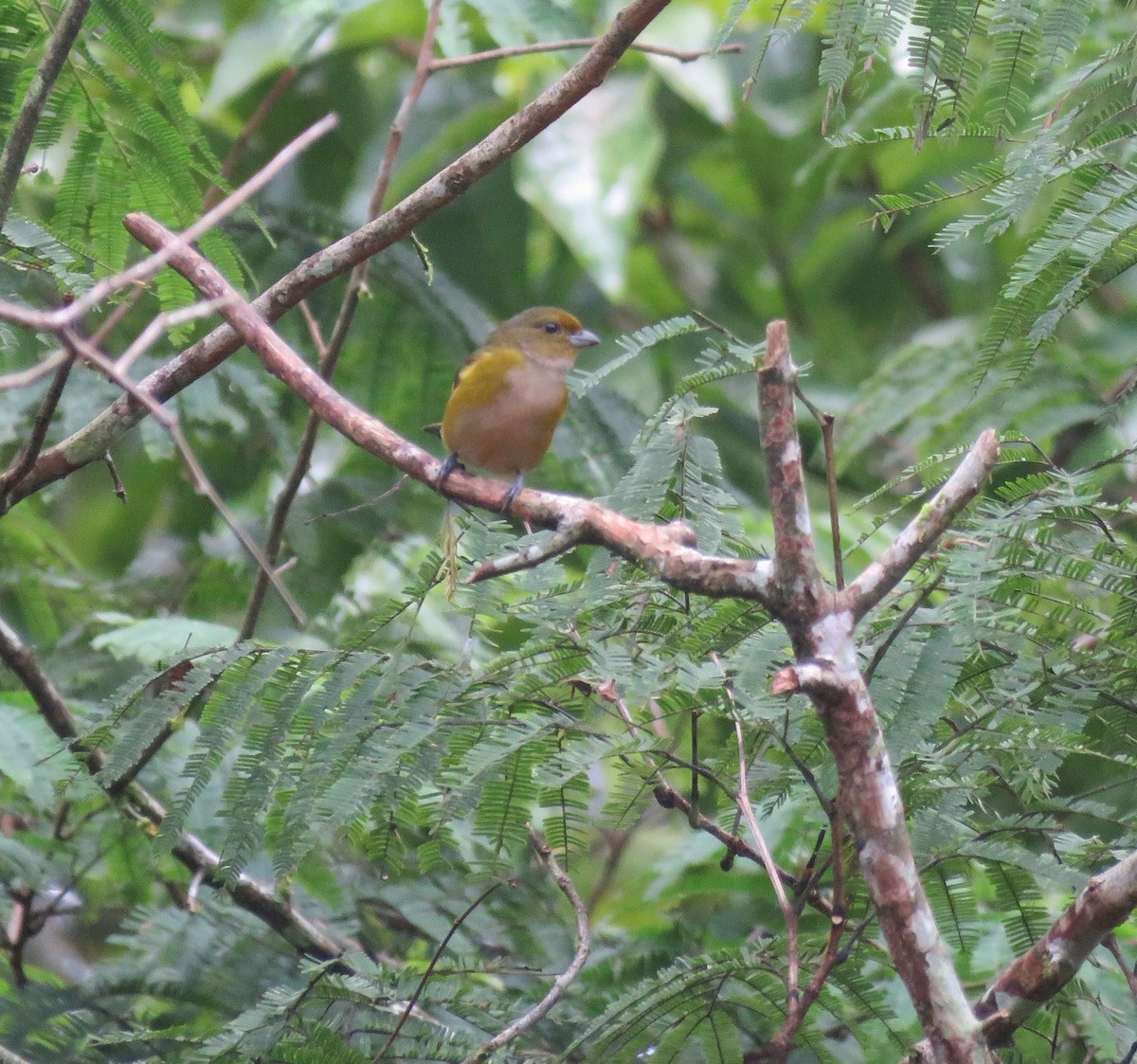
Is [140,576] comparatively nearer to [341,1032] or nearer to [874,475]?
[341,1032]

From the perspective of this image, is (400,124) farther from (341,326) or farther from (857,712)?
(857,712)

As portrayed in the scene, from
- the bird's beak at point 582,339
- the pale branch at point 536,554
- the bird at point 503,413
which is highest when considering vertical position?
the bird's beak at point 582,339

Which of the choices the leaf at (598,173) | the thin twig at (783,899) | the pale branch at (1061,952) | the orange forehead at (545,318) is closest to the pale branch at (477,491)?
the thin twig at (783,899)

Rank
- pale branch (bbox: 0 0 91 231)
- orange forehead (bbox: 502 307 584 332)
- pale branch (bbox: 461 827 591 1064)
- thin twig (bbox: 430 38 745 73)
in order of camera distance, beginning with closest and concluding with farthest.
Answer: pale branch (bbox: 461 827 591 1064)
pale branch (bbox: 0 0 91 231)
thin twig (bbox: 430 38 745 73)
orange forehead (bbox: 502 307 584 332)

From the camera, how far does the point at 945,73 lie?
2463mm

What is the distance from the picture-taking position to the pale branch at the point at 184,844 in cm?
315

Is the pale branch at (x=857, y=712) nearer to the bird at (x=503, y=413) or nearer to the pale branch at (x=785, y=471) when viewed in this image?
the pale branch at (x=785, y=471)

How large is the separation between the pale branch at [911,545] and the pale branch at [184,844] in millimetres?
1781

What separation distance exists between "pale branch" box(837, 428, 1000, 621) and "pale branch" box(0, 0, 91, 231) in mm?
1699

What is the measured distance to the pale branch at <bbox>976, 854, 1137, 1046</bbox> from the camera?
1.92 metres

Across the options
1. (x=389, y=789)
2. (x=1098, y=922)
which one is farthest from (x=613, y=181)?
(x=1098, y=922)

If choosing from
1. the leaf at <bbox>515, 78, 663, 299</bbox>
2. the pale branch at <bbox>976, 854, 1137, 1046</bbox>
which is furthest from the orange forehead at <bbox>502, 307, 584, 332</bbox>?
the pale branch at <bbox>976, 854, 1137, 1046</bbox>

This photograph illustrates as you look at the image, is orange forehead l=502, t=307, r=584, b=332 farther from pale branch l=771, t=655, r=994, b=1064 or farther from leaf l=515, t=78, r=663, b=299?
pale branch l=771, t=655, r=994, b=1064

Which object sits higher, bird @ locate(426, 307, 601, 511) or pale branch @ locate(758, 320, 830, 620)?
bird @ locate(426, 307, 601, 511)
